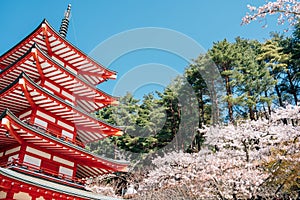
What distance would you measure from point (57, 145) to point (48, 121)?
141 centimetres

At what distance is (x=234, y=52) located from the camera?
22.4m

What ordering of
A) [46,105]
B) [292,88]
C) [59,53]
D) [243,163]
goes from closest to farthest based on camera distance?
1. [46,105]
2. [59,53]
3. [243,163]
4. [292,88]

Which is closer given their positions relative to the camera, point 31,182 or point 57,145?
point 31,182

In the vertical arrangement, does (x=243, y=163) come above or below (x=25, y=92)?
below

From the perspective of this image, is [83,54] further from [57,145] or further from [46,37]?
[57,145]

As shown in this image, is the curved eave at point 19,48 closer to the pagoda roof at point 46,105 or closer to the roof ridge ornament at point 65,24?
the roof ridge ornament at point 65,24

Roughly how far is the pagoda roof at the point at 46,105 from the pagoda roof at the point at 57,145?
105 centimetres

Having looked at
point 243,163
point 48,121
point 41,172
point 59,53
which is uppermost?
point 59,53

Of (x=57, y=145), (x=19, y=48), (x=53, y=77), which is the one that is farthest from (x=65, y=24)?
(x=57, y=145)

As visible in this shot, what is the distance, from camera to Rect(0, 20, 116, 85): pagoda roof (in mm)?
9883

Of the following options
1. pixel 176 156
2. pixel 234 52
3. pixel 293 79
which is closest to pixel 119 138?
pixel 176 156

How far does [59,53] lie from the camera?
432 inches

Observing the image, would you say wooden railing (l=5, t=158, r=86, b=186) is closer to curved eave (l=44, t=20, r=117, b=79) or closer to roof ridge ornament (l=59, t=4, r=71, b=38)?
curved eave (l=44, t=20, r=117, b=79)

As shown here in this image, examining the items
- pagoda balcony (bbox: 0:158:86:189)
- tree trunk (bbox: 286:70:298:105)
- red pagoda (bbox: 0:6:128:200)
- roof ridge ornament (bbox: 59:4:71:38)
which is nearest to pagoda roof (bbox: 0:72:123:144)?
red pagoda (bbox: 0:6:128:200)
